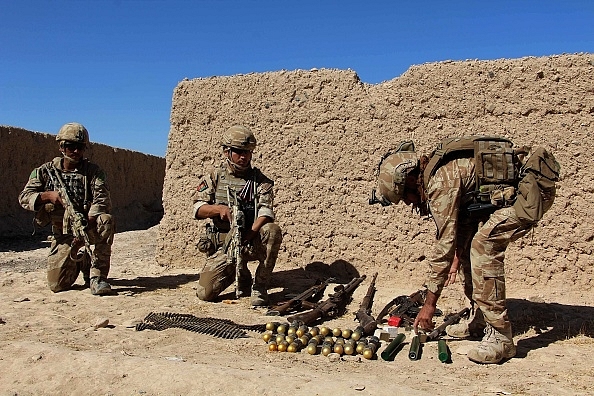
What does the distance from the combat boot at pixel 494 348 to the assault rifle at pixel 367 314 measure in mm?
756

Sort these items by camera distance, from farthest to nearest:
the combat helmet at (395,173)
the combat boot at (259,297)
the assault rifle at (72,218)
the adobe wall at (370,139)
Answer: the assault rifle at (72,218) < the combat boot at (259,297) < the adobe wall at (370,139) < the combat helmet at (395,173)

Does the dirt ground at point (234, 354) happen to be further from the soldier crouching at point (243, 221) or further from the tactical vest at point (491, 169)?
the tactical vest at point (491, 169)

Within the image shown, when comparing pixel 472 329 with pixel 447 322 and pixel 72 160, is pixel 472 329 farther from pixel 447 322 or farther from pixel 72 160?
pixel 72 160

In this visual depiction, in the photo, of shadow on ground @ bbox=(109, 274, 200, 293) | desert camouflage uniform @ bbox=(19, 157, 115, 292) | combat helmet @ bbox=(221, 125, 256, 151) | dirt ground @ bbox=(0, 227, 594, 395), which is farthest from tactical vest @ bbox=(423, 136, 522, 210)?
desert camouflage uniform @ bbox=(19, 157, 115, 292)

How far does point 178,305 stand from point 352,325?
158cm

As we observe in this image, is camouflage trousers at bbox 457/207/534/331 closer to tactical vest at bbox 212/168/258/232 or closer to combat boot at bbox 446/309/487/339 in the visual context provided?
combat boot at bbox 446/309/487/339

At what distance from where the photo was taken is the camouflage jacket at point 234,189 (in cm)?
513

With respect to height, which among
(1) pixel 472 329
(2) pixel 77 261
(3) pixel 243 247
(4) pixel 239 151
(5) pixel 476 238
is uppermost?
(4) pixel 239 151

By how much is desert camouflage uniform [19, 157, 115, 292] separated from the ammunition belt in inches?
52.8

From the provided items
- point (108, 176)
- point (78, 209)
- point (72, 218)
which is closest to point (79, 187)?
point (78, 209)

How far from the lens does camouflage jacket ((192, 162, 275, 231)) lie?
5.13m

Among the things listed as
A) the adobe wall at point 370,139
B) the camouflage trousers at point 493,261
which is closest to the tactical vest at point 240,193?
the adobe wall at point 370,139

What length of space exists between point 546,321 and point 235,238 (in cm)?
264

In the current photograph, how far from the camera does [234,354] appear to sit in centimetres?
354
